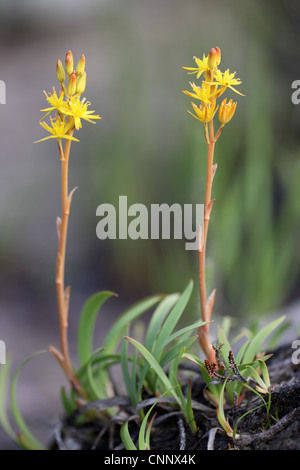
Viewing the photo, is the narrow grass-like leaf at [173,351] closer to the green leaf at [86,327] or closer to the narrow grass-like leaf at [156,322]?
the narrow grass-like leaf at [156,322]

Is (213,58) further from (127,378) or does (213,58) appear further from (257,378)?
(127,378)

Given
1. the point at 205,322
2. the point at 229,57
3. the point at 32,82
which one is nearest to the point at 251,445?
the point at 205,322

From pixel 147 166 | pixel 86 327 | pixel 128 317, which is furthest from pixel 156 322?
pixel 147 166

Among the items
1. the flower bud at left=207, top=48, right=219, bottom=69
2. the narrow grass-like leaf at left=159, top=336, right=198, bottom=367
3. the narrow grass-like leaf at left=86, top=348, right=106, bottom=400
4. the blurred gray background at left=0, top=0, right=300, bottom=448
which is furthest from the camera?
the blurred gray background at left=0, top=0, right=300, bottom=448

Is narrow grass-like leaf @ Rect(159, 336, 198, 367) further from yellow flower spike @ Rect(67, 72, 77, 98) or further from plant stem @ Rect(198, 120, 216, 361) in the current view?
yellow flower spike @ Rect(67, 72, 77, 98)

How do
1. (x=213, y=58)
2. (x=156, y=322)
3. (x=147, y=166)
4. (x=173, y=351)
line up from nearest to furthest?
(x=213, y=58)
(x=173, y=351)
(x=156, y=322)
(x=147, y=166)

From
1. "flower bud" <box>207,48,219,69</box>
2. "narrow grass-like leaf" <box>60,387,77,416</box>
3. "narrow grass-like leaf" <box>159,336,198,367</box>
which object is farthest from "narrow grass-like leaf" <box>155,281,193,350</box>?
"flower bud" <box>207,48,219,69</box>

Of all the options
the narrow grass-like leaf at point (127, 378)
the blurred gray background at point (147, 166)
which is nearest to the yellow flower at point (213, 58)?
the narrow grass-like leaf at point (127, 378)

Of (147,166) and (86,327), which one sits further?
(147,166)
